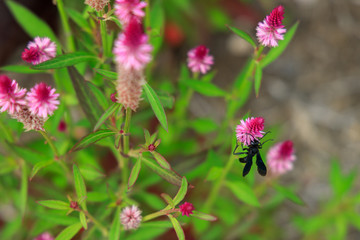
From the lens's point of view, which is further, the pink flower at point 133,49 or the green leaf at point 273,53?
the green leaf at point 273,53

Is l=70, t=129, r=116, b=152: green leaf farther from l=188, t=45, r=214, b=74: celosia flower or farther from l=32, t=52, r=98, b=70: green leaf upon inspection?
l=188, t=45, r=214, b=74: celosia flower

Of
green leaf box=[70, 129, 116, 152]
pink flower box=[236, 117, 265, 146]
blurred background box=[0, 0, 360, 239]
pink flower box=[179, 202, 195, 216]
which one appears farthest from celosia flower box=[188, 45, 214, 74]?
blurred background box=[0, 0, 360, 239]

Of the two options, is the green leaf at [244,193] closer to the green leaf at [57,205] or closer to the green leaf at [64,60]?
the green leaf at [57,205]

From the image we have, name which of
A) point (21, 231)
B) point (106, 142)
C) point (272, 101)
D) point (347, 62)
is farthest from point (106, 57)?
point (347, 62)

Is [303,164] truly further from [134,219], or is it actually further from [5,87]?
[5,87]

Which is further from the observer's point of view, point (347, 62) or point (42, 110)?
point (347, 62)

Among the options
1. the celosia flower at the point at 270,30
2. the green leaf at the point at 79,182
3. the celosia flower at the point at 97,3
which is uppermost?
the celosia flower at the point at 97,3

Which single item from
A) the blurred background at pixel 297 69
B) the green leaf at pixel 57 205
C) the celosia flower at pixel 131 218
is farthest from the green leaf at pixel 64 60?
the blurred background at pixel 297 69
